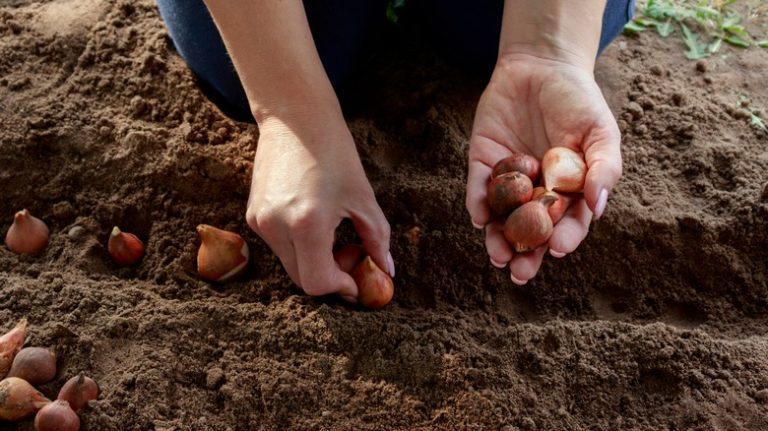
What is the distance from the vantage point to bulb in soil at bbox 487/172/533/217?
1.54 metres

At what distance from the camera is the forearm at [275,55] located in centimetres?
163

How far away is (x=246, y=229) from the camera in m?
1.88

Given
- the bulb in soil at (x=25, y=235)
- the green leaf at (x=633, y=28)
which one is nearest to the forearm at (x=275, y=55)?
the bulb in soil at (x=25, y=235)

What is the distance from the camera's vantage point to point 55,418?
4.54 feet

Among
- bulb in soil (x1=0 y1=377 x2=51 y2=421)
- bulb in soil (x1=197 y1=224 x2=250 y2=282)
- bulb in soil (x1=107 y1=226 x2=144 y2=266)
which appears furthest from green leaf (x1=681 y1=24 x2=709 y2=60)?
bulb in soil (x1=0 y1=377 x2=51 y2=421)

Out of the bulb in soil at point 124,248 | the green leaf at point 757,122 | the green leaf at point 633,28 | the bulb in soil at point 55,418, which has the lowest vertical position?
the green leaf at point 757,122

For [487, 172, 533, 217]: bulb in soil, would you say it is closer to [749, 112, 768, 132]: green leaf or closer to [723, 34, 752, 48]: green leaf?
[749, 112, 768, 132]: green leaf

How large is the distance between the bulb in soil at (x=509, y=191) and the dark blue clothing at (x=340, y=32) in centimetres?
77

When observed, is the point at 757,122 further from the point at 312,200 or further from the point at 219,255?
the point at 219,255

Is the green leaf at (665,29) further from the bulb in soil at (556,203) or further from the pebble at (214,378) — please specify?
the pebble at (214,378)

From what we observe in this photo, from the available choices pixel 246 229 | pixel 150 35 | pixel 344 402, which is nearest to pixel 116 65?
pixel 150 35

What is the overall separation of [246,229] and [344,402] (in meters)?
0.57

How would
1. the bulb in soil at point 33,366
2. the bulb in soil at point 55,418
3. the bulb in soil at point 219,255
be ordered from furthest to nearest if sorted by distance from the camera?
the bulb in soil at point 219,255
the bulb in soil at point 33,366
the bulb in soil at point 55,418

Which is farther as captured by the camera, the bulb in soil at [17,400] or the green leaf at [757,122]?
the green leaf at [757,122]
